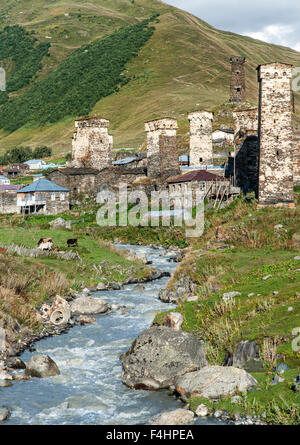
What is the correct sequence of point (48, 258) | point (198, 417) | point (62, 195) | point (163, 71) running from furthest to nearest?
point (163, 71), point (62, 195), point (48, 258), point (198, 417)

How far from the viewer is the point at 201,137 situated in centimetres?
7062

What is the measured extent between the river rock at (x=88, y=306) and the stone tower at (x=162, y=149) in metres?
42.3

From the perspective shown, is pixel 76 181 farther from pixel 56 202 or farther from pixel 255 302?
pixel 255 302

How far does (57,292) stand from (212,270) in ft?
23.2

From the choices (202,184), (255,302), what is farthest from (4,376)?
(202,184)

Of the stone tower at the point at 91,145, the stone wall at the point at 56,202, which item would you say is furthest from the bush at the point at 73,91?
the stone wall at the point at 56,202

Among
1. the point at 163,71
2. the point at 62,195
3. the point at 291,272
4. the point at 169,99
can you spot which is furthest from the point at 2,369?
the point at 163,71

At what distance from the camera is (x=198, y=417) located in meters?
11.8

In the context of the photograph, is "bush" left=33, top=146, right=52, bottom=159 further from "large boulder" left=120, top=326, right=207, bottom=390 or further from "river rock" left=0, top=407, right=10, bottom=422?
"river rock" left=0, top=407, right=10, bottom=422

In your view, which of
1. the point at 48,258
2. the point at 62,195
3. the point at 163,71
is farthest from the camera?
the point at 163,71

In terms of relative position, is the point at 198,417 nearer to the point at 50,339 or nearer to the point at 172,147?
the point at 50,339

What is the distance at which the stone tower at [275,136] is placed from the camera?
38.0 meters

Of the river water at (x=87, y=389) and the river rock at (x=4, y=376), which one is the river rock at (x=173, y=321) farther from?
the river rock at (x=4, y=376)

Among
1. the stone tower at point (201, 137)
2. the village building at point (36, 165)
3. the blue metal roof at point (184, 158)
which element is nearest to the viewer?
the stone tower at point (201, 137)
